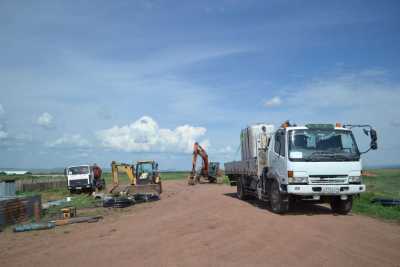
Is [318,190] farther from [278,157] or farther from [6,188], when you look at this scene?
[6,188]

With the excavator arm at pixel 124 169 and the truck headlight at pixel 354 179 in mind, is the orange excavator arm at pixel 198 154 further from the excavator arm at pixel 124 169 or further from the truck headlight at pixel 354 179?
the truck headlight at pixel 354 179

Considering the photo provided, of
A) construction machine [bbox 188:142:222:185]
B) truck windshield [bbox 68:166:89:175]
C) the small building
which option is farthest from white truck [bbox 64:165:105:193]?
construction machine [bbox 188:142:222:185]

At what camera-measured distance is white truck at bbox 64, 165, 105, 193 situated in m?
31.5

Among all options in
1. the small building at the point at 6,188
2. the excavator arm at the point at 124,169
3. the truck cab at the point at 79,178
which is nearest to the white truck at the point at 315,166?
the excavator arm at the point at 124,169

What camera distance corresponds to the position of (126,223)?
42.2 ft

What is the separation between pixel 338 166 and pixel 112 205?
11202 millimetres

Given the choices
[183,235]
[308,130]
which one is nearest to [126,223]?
[183,235]

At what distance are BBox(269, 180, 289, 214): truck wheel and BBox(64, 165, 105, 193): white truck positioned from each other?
841 inches

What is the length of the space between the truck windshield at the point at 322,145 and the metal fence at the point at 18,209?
962cm

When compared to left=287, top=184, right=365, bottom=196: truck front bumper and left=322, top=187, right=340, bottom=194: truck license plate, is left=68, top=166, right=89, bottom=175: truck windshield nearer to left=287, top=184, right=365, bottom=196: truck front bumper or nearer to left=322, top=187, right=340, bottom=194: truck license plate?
left=287, top=184, right=365, bottom=196: truck front bumper

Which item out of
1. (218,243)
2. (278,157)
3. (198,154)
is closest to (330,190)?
(278,157)

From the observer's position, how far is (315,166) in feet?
39.5

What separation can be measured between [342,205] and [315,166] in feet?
6.84

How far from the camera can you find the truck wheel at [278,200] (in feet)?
42.0
